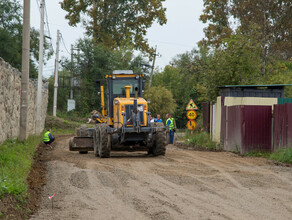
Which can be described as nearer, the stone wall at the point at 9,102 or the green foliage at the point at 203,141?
the stone wall at the point at 9,102

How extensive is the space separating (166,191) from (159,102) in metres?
41.8

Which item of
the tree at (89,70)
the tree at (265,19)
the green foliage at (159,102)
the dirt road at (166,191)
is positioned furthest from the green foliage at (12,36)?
the dirt road at (166,191)

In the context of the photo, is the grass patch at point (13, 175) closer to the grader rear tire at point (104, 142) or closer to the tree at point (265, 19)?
the grader rear tire at point (104, 142)

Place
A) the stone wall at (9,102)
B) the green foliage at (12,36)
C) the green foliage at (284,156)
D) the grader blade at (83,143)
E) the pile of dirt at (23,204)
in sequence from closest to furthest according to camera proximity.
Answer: the pile of dirt at (23,204)
the green foliage at (284,156)
the stone wall at (9,102)
the grader blade at (83,143)
the green foliage at (12,36)

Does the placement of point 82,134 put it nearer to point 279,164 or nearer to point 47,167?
point 47,167

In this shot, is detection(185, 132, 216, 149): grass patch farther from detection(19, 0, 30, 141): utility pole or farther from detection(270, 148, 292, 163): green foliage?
detection(19, 0, 30, 141): utility pole

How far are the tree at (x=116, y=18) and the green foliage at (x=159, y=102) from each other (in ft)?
47.5

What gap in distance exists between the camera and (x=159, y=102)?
50.8 metres

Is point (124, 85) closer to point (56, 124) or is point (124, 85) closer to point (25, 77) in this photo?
point (25, 77)

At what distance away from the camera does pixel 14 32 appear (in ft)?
161

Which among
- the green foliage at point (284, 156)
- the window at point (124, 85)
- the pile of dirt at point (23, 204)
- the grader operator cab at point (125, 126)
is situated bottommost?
the pile of dirt at point (23, 204)

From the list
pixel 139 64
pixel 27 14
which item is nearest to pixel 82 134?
pixel 27 14

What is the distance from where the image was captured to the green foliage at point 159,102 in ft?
166

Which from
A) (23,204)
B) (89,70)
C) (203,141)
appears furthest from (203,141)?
(89,70)
